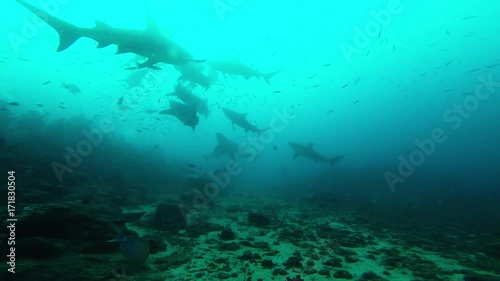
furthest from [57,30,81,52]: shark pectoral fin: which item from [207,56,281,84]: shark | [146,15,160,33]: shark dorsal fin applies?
[207,56,281,84]: shark

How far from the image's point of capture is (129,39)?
8.14 metres

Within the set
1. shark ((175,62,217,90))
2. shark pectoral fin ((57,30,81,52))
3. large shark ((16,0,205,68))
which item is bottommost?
shark pectoral fin ((57,30,81,52))

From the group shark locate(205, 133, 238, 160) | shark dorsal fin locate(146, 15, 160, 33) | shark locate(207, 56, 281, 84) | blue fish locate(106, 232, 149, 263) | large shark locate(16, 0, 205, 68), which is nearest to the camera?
blue fish locate(106, 232, 149, 263)

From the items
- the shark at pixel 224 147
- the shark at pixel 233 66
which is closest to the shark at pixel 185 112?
the shark at pixel 233 66

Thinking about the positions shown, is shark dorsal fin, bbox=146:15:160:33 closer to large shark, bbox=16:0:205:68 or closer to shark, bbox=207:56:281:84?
large shark, bbox=16:0:205:68

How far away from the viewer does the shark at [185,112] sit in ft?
41.4

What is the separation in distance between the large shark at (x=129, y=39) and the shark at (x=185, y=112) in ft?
10.1

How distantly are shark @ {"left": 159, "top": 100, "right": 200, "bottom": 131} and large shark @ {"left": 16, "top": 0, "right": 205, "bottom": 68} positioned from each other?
10.1ft

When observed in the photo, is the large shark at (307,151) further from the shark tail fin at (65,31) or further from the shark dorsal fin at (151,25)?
the shark tail fin at (65,31)

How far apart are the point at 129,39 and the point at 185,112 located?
5030 millimetres

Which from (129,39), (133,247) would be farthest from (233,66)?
(133,247)

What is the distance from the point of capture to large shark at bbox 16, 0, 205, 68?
293 inches

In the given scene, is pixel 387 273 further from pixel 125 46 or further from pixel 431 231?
pixel 125 46

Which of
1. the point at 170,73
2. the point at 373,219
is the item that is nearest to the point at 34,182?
the point at 373,219
